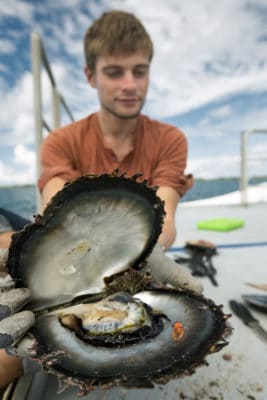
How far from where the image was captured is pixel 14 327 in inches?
21.1

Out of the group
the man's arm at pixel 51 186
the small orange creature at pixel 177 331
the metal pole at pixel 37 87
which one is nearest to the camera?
the small orange creature at pixel 177 331

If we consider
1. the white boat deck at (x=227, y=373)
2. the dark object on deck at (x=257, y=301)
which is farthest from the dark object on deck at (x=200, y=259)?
the dark object on deck at (x=257, y=301)

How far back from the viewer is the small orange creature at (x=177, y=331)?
0.58 m

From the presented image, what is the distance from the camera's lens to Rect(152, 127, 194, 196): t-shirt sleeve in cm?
155

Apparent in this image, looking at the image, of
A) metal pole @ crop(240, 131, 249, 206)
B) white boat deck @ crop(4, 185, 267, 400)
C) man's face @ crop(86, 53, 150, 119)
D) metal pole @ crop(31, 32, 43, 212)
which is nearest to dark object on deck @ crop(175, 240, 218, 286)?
white boat deck @ crop(4, 185, 267, 400)

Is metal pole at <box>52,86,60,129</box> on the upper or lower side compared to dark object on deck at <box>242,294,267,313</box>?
upper

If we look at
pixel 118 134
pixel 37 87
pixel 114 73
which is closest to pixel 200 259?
pixel 118 134

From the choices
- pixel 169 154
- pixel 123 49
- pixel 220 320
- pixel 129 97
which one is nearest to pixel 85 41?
pixel 123 49

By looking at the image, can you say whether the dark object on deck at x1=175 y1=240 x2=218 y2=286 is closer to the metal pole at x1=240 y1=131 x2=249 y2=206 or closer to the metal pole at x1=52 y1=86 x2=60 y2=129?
the metal pole at x1=52 y1=86 x2=60 y2=129

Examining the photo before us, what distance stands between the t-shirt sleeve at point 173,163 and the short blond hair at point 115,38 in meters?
0.38

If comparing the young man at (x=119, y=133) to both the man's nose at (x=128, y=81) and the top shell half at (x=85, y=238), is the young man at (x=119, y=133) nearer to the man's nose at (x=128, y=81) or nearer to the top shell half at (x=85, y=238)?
the man's nose at (x=128, y=81)

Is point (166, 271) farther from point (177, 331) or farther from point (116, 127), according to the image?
point (116, 127)

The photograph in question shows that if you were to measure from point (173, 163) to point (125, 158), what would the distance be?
222mm

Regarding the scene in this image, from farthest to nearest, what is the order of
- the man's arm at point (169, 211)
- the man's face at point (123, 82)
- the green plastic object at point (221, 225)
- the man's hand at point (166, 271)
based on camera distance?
the green plastic object at point (221, 225) → the man's face at point (123, 82) → the man's arm at point (169, 211) → the man's hand at point (166, 271)
